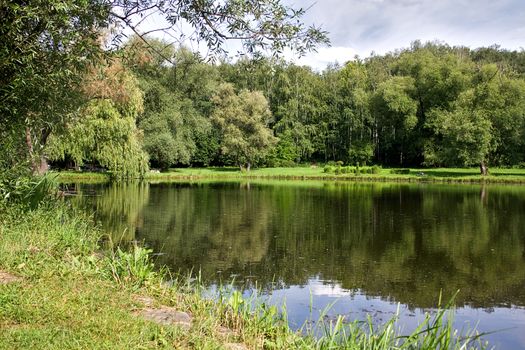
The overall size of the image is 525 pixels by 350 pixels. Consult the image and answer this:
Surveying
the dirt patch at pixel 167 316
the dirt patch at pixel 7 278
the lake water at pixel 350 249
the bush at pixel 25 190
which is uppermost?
the bush at pixel 25 190

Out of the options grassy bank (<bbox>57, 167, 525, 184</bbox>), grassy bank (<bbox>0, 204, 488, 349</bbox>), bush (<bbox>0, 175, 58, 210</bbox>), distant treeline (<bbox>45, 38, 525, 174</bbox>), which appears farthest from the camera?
distant treeline (<bbox>45, 38, 525, 174</bbox>)

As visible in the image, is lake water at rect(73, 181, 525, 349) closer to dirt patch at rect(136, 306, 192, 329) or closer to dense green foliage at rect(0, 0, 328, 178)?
dirt patch at rect(136, 306, 192, 329)

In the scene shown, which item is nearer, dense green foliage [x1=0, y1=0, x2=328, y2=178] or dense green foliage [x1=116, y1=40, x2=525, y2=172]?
dense green foliage [x1=0, y1=0, x2=328, y2=178]

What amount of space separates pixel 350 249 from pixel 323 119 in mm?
47528

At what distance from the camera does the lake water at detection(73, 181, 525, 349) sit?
9.75m

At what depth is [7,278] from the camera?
18.4 feet

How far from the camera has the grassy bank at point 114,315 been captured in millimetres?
4145

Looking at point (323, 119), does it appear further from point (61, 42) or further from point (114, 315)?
point (114, 315)

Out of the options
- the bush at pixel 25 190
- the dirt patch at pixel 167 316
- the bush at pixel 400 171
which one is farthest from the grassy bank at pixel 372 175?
the dirt patch at pixel 167 316

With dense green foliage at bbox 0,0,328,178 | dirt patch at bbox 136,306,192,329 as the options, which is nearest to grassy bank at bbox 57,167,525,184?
dense green foliage at bbox 0,0,328,178

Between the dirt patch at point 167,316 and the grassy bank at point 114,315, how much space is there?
0.06m

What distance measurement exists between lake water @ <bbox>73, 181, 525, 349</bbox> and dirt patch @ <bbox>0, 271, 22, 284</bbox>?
10.9 feet

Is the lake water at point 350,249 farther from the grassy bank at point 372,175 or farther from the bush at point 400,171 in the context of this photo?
the bush at point 400,171

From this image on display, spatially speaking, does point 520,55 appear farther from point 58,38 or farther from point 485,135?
point 58,38
